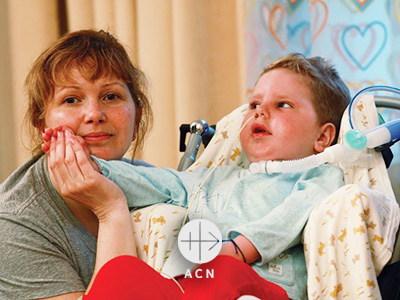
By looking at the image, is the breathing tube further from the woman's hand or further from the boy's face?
the woman's hand

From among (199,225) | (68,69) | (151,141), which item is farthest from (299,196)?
(151,141)

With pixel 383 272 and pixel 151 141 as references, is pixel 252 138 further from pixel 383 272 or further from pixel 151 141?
pixel 151 141

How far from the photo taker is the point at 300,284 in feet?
2.30

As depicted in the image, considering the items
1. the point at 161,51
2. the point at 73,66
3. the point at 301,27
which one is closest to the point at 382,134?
the point at 73,66

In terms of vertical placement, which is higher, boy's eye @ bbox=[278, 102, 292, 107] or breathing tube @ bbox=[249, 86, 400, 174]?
boy's eye @ bbox=[278, 102, 292, 107]

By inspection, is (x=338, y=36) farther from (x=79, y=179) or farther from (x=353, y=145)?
(x=79, y=179)

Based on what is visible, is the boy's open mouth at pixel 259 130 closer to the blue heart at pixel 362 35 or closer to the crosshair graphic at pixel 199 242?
the crosshair graphic at pixel 199 242

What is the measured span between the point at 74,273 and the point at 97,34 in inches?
15.9

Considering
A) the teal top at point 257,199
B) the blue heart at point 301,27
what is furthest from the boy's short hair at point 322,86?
the blue heart at point 301,27

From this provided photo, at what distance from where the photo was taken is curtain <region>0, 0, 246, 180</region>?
1.42m

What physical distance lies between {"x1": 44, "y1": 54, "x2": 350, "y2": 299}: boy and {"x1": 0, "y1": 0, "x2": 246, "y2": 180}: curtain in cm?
44

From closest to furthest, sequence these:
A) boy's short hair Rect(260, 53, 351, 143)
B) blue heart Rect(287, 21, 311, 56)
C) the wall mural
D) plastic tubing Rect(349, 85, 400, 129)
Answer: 1. plastic tubing Rect(349, 85, 400, 129)
2. boy's short hair Rect(260, 53, 351, 143)
3. the wall mural
4. blue heart Rect(287, 21, 311, 56)

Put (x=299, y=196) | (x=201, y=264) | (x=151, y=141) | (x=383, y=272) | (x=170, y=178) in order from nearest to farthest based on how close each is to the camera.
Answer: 1. (x=201, y=264)
2. (x=383, y=272)
3. (x=299, y=196)
4. (x=170, y=178)
5. (x=151, y=141)

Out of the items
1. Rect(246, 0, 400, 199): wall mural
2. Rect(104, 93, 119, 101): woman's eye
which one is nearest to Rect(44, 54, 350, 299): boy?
Rect(104, 93, 119, 101): woman's eye
